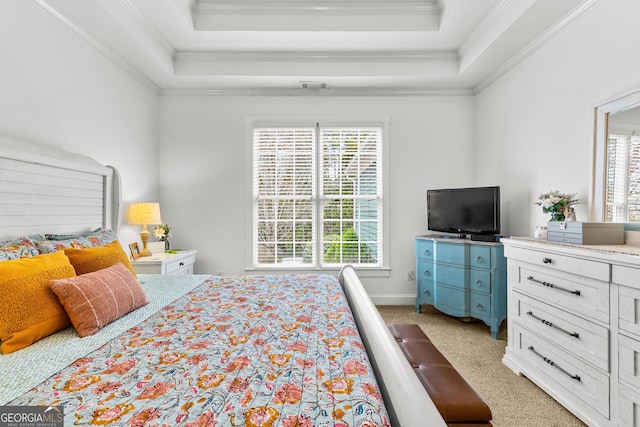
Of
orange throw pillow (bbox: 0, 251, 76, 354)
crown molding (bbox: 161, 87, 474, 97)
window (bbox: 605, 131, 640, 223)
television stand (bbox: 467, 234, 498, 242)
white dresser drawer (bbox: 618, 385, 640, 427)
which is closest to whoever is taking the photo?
orange throw pillow (bbox: 0, 251, 76, 354)

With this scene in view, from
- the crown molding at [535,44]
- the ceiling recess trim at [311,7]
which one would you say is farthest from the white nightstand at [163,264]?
the crown molding at [535,44]

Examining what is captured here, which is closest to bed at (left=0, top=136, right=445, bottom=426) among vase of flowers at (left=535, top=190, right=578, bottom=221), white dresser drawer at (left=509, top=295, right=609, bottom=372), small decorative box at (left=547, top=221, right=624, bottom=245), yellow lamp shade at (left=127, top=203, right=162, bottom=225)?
yellow lamp shade at (left=127, top=203, right=162, bottom=225)

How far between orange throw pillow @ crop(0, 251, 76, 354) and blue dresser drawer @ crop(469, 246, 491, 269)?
3.15 meters

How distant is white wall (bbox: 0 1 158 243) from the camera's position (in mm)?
1928

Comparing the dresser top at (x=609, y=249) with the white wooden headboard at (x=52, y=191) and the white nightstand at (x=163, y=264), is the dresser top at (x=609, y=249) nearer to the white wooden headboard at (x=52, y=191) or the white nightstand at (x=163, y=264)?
the white nightstand at (x=163, y=264)

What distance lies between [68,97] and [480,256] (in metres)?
3.79

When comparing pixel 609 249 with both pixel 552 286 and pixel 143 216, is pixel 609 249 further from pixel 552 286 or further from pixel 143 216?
pixel 143 216

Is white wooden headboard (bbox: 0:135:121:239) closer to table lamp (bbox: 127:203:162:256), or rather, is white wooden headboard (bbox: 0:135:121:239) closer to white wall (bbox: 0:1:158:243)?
white wall (bbox: 0:1:158:243)

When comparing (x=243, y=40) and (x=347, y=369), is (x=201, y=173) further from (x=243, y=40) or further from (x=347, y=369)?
(x=347, y=369)

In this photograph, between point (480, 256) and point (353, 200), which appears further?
point (353, 200)

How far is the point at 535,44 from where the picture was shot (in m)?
2.71

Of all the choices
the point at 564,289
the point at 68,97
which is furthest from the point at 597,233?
the point at 68,97

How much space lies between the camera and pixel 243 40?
10.0 feet

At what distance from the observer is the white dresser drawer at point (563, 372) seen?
163 centimetres
